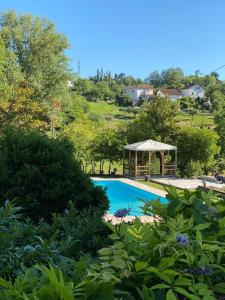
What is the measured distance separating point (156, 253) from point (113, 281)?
0.26 m

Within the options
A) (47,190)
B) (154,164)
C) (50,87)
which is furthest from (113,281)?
(50,87)

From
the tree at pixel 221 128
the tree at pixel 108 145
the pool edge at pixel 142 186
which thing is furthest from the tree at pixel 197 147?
the pool edge at pixel 142 186

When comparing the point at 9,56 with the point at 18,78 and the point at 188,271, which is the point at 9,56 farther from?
the point at 188,271

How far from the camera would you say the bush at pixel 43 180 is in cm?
520

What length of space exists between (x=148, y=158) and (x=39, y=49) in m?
12.1

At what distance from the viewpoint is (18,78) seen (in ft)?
86.5

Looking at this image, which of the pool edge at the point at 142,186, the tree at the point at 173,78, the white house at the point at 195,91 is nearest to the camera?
the pool edge at the point at 142,186

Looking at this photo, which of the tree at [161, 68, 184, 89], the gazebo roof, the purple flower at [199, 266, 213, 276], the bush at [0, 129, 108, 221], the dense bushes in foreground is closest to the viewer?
the dense bushes in foreground

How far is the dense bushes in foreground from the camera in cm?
142

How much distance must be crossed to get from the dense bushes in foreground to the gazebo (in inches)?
824

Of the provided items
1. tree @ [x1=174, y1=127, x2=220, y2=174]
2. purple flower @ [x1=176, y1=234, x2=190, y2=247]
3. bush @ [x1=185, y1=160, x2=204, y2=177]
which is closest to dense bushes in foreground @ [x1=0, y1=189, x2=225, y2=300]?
purple flower @ [x1=176, y1=234, x2=190, y2=247]

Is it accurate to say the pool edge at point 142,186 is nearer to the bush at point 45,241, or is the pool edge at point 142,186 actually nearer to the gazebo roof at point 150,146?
the gazebo roof at point 150,146

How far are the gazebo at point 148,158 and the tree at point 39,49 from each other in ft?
26.7

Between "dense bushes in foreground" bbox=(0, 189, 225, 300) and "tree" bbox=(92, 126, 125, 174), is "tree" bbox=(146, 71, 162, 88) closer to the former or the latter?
"tree" bbox=(92, 126, 125, 174)
